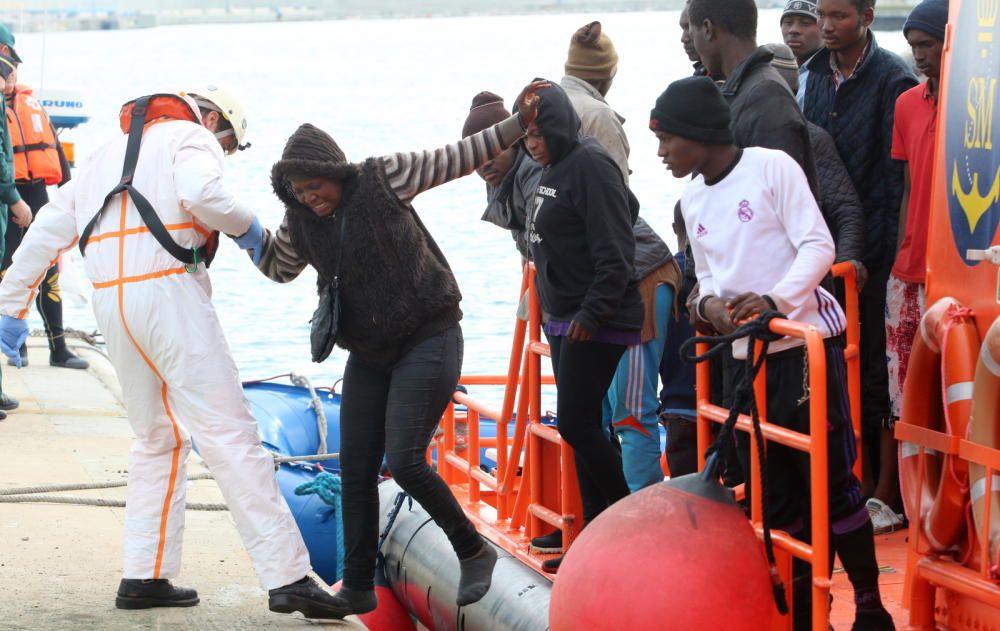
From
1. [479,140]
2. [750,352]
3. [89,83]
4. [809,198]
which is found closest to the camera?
[750,352]

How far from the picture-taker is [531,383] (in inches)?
215

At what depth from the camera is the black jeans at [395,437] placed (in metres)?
4.85

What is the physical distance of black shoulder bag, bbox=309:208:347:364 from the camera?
15.7 ft

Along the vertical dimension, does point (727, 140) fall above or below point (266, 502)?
above

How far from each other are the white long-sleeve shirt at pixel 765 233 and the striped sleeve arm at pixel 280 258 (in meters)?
1.53

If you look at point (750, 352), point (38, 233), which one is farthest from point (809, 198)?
point (38, 233)

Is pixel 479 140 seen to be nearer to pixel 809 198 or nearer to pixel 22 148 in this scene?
pixel 809 198

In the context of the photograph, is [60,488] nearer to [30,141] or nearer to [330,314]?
[330,314]

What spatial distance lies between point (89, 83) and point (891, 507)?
5381cm

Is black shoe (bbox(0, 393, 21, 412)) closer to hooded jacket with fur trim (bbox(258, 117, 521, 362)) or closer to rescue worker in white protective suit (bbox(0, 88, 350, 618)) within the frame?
rescue worker in white protective suit (bbox(0, 88, 350, 618))

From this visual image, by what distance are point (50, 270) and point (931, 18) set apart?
6.77 metres

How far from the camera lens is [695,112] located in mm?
4098

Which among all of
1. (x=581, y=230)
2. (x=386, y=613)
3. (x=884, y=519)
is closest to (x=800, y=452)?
(x=581, y=230)

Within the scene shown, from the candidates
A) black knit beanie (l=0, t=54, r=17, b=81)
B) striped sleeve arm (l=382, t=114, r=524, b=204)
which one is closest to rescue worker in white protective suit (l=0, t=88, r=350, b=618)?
striped sleeve arm (l=382, t=114, r=524, b=204)
